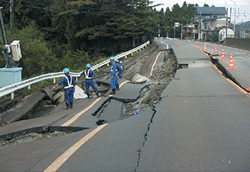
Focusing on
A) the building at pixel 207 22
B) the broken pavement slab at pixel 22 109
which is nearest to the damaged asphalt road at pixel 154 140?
the broken pavement slab at pixel 22 109

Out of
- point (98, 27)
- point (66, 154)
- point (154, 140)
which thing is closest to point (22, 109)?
point (66, 154)

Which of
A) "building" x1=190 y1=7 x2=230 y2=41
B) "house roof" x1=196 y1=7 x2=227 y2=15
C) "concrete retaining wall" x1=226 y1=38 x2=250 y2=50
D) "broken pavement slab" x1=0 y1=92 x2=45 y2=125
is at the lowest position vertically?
"broken pavement slab" x1=0 y1=92 x2=45 y2=125

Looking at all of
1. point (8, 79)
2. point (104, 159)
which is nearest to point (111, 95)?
point (8, 79)

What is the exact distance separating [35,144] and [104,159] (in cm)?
203

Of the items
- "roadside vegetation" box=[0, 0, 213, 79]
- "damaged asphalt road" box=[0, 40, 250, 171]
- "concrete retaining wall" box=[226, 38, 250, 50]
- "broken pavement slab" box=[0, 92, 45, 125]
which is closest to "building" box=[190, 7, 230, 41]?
"concrete retaining wall" box=[226, 38, 250, 50]

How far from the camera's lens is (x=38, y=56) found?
19.5m

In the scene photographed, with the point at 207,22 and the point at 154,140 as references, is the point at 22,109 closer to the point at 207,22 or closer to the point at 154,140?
the point at 154,140

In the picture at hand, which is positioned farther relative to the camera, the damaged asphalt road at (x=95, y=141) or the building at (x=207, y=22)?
the building at (x=207, y=22)

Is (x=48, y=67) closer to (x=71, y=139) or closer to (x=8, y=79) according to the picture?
(x=8, y=79)

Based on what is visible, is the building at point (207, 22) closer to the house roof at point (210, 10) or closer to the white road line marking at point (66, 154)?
the house roof at point (210, 10)

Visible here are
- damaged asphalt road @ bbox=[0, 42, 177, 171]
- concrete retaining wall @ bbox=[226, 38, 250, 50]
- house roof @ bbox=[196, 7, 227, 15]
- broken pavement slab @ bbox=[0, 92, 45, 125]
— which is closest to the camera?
damaged asphalt road @ bbox=[0, 42, 177, 171]

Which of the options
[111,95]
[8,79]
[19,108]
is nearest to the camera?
[19,108]

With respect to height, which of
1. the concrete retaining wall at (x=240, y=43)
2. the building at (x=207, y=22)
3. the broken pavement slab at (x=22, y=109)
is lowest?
the broken pavement slab at (x=22, y=109)

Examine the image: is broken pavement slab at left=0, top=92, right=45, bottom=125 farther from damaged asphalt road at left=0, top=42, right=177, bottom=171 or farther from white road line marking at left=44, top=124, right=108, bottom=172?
white road line marking at left=44, top=124, right=108, bottom=172
